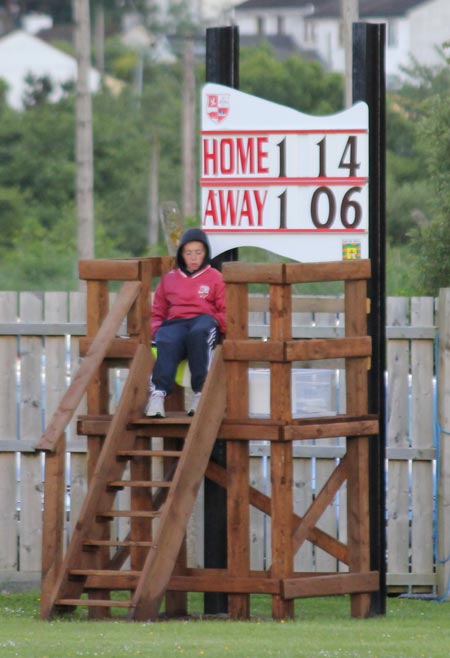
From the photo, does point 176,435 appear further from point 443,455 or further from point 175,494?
point 443,455

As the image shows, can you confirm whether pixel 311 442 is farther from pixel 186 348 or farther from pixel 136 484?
pixel 136 484

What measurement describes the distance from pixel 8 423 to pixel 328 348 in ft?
8.92

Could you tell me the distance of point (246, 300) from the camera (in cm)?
916

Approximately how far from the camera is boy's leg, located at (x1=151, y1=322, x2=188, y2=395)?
9547 millimetres

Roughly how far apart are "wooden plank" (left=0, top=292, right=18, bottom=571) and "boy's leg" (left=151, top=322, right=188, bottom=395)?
5.39 ft

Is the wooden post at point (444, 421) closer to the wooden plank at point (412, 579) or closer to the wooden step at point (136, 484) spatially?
the wooden plank at point (412, 579)

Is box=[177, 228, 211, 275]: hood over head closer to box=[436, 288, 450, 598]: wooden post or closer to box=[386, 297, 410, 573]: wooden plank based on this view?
box=[386, 297, 410, 573]: wooden plank

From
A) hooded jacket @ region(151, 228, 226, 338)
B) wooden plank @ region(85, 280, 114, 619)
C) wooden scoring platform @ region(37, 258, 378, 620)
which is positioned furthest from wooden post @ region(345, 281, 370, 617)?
wooden plank @ region(85, 280, 114, 619)

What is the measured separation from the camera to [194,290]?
9.66 m

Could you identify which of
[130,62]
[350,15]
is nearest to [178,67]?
[130,62]

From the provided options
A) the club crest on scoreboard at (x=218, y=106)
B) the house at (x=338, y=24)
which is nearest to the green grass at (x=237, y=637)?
the club crest on scoreboard at (x=218, y=106)

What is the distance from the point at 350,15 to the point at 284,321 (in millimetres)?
17279

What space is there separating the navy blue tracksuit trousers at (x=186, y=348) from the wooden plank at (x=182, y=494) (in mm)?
268

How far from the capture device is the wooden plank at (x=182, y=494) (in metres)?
8.98
